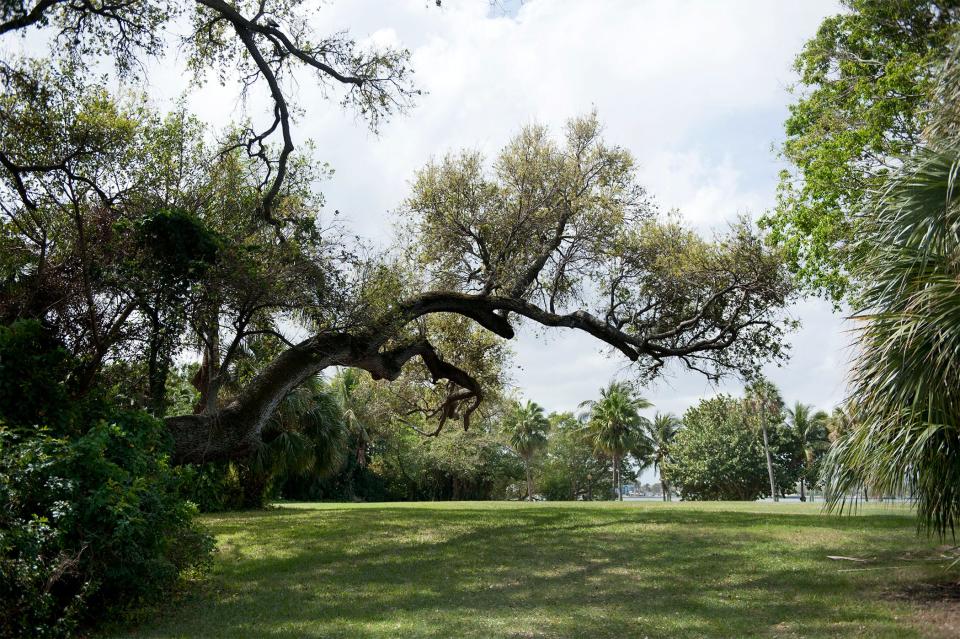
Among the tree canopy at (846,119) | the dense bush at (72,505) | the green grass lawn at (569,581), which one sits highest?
the tree canopy at (846,119)

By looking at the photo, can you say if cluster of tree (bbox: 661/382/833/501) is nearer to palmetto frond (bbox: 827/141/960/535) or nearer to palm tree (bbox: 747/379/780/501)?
palm tree (bbox: 747/379/780/501)

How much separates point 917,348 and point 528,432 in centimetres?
5295

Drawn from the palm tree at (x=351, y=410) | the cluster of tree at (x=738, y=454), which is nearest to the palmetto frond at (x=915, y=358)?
the palm tree at (x=351, y=410)

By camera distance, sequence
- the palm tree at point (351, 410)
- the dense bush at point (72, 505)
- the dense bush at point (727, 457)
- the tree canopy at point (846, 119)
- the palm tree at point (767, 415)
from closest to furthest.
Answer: the dense bush at point (72, 505), the tree canopy at point (846, 119), the palm tree at point (351, 410), the palm tree at point (767, 415), the dense bush at point (727, 457)

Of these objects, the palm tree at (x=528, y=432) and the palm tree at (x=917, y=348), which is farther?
the palm tree at (x=528, y=432)

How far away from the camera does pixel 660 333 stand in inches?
664

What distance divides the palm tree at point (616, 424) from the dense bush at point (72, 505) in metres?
53.6

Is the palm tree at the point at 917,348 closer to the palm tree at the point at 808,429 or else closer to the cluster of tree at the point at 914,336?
the cluster of tree at the point at 914,336

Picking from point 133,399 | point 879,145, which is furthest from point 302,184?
point 879,145

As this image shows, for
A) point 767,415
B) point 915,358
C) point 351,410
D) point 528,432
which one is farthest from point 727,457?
point 915,358

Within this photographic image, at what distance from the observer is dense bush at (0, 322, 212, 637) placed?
22.0ft

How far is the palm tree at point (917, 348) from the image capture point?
7.00 metres

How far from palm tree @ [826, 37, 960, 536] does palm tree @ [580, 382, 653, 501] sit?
52878 millimetres

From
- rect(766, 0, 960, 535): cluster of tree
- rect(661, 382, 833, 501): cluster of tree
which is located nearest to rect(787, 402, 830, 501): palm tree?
rect(661, 382, 833, 501): cluster of tree
